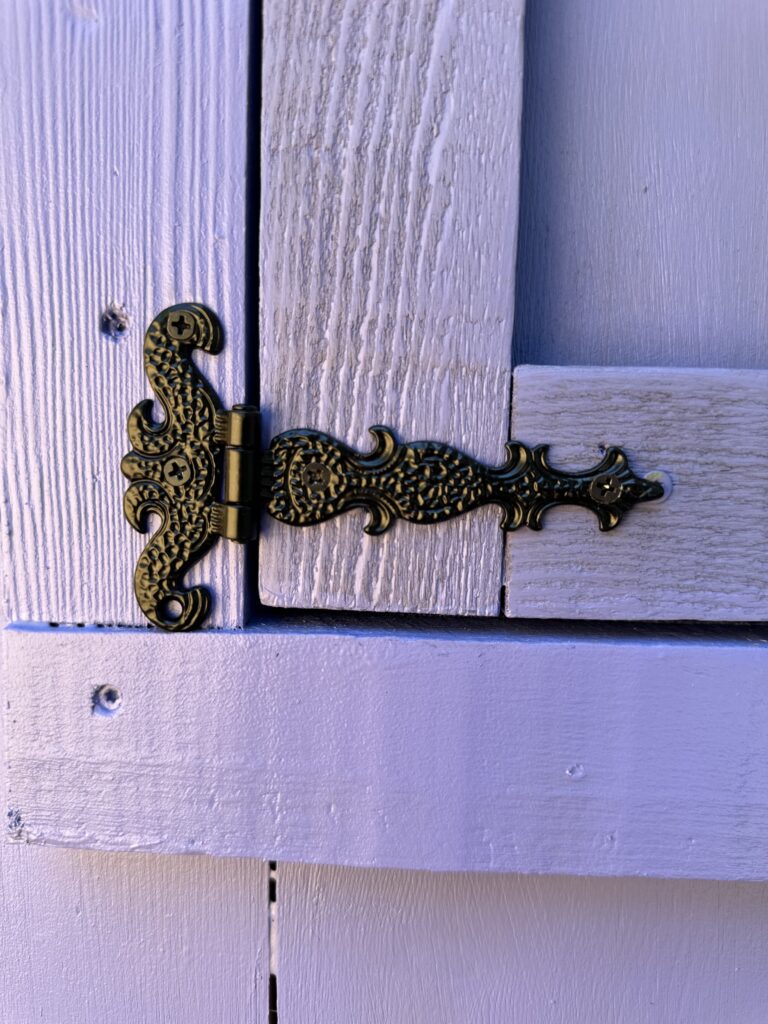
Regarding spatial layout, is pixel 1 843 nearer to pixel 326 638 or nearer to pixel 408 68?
pixel 326 638

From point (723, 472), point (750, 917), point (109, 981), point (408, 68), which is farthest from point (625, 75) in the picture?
Answer: point (109, 981)

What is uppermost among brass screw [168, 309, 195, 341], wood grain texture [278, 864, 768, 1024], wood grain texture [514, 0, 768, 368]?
wood grain texture [514, 0, 768, 368]

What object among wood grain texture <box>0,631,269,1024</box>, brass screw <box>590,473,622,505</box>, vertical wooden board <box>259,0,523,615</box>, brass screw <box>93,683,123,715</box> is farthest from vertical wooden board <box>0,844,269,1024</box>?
brass screw <box>590,473,622,505</box>

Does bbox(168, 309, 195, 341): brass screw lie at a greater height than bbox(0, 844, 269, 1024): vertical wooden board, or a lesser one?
greater

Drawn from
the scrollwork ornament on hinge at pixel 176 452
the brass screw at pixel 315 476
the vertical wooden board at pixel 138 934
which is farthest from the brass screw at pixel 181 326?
the vertical wooden board at pixel 138 934

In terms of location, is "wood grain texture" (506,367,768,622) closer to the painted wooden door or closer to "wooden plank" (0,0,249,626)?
the painted wooden door

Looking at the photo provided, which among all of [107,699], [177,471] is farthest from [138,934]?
[177,471]
